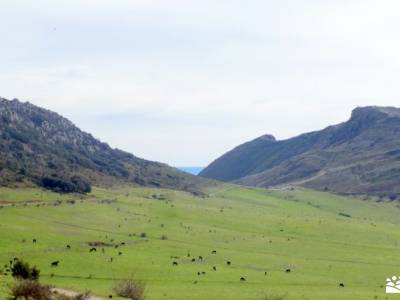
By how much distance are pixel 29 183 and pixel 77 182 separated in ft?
48.8

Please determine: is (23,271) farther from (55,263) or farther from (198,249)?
(198,249)

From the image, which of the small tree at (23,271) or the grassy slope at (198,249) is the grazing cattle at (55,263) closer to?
the grassy slope at (198,249)

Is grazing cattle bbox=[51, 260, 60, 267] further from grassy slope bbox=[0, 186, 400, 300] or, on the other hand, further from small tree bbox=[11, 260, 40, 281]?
small tree bbox=[11, 260, 40, 281]

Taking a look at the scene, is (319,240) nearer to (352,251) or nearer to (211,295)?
(352,251)

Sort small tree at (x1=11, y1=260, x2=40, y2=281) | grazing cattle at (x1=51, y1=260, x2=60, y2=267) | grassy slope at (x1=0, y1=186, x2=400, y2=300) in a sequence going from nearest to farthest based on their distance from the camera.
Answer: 1. small tree at (x1=11, y1=260, x2=40, y2=281)
2. grassy slope at (x1=0, y1=186, x2=400, y2=300)
3. grazing cattle at (x1=51, y1=260, x2=60, y2=267)

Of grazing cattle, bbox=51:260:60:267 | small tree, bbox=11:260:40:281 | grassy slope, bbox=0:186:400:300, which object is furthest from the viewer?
grazing cattle, bbox=51:260:60:267

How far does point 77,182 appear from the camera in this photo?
186500 mm

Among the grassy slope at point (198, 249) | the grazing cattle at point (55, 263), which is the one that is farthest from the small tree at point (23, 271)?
the grazing cattle at point (55, 263)

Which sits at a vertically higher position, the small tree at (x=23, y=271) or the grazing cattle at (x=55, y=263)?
the small tree at (x=23, y=271)

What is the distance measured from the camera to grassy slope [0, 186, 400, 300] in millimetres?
78375

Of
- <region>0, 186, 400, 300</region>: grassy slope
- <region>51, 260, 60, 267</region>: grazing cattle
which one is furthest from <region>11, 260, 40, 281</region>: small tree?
<region>51, 260, 60, 267</region>: grazing cattle

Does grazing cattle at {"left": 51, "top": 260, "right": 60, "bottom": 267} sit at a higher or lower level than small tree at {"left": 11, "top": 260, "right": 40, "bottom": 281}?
lower

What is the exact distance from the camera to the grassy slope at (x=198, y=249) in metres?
78.4

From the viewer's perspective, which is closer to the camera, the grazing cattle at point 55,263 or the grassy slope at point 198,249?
the grassy slope at point 198,249
